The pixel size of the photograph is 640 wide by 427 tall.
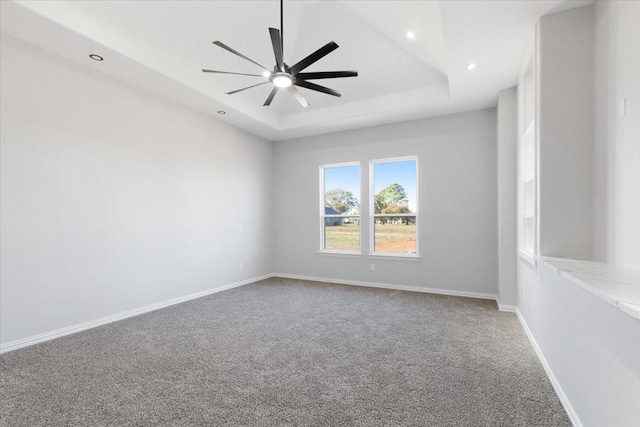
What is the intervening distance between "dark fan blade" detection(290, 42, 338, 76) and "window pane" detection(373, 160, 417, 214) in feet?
10.6

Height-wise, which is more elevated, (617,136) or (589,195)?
(617,136)

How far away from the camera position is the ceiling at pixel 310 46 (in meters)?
2.82

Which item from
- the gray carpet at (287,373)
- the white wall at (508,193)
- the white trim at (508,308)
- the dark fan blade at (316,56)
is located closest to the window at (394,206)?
the white wall at (508,193)

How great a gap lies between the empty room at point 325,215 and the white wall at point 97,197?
24mm

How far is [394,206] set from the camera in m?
5.73

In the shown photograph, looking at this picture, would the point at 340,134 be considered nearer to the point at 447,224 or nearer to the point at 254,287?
the point at 447,224

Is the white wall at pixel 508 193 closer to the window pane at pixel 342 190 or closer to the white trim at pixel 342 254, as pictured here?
the white trim at pixel 342 254

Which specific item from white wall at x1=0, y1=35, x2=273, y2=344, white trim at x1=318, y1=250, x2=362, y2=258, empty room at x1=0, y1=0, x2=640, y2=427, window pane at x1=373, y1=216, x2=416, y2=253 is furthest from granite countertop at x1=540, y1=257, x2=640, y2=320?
white wall at x1=0, y1=35, x2=273, y2=344

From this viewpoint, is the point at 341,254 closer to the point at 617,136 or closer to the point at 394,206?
the point at 394,206

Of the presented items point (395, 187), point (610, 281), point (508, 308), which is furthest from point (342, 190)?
point (610, 281)

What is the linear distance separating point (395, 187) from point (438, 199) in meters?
0.83

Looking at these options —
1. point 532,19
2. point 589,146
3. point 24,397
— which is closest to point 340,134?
point 532,19

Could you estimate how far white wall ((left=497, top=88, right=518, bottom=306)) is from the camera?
13.6 feet

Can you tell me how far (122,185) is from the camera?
3.99 metres
